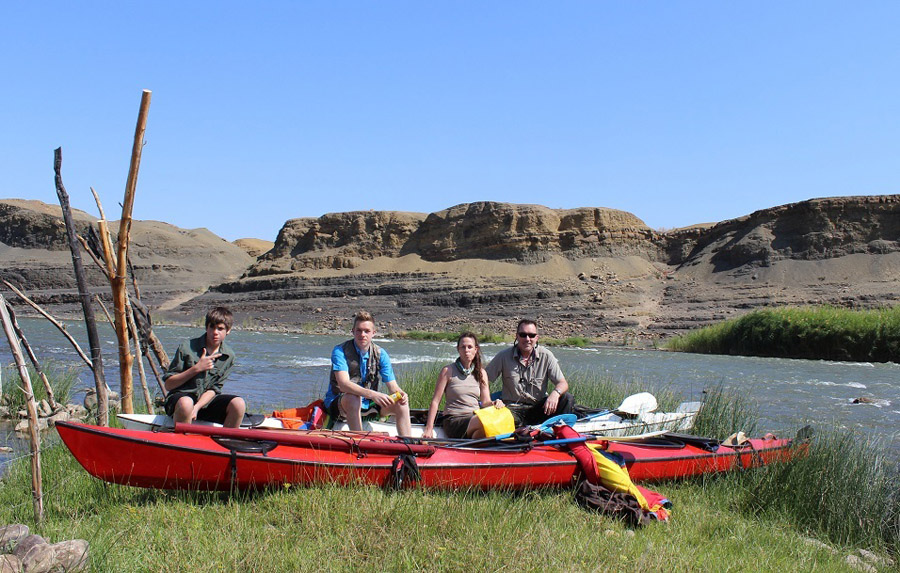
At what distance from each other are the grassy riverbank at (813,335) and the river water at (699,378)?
200 centimetres

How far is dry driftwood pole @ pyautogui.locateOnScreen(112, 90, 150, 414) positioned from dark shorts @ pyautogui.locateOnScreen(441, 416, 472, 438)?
116 inches

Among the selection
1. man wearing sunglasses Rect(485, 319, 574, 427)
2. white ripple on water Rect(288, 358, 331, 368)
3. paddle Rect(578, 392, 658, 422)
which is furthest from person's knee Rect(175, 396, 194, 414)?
white ripple on water Rect(288, 358, 331, 368)

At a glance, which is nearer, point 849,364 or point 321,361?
point 321,361

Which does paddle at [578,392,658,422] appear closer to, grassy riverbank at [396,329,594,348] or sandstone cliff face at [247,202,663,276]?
grassy riverbank at [396,329,594,348]

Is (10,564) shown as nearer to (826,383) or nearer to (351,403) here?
(351,403)

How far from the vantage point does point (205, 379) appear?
229 inches

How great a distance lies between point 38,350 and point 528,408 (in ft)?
61.0

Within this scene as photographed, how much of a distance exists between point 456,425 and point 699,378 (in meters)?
14.4

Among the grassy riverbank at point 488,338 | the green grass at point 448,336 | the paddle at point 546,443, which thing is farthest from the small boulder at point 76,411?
the green grass at point 448,336

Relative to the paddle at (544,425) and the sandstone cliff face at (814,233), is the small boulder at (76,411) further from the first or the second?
the sandstone cliff face at (814,233)

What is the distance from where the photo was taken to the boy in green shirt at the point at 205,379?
5578 mm

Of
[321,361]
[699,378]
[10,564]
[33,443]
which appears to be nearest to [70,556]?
[10,564]

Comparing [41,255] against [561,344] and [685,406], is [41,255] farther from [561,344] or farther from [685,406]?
[685,406]

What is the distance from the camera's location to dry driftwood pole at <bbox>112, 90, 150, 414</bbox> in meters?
6.26
